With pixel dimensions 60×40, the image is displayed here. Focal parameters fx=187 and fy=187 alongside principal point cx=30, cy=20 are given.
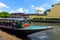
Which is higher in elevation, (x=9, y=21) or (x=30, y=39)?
(x=9, y=21)

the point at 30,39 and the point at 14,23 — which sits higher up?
the point at 14,23

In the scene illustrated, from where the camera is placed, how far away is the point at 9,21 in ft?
84.0

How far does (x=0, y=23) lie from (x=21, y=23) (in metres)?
5.15

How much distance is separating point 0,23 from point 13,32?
517 centimetres

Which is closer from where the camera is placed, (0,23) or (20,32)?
(20,32)

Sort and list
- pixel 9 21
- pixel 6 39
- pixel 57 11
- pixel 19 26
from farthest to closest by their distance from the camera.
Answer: pixel 57 11 < pixel 9 21 < pixel 19 26 < pixel 6 39

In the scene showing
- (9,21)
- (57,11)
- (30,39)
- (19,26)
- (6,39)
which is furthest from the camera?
(57,11)

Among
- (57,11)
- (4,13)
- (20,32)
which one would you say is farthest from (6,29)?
(4,13)

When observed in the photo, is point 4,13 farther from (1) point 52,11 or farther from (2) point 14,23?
(2) point 14,23

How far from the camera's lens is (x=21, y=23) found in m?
22.5

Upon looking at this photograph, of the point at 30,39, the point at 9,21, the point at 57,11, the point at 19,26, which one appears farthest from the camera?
the point at 57,11

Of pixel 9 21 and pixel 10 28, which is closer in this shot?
pixel 10 28

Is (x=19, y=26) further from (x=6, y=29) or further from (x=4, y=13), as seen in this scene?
(x=4, y=13)

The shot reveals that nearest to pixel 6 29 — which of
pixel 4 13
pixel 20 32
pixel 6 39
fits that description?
pixel 20 32
